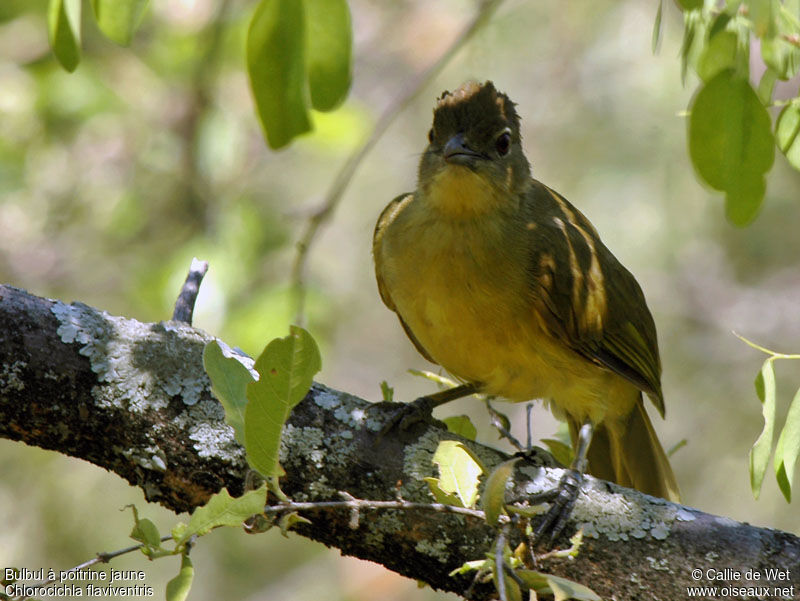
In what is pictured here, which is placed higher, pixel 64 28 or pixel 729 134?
pixel 64 28

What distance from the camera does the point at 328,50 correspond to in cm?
199

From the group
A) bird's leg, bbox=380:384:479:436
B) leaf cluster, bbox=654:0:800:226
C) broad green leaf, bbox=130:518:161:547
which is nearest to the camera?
broad green leaf, bbox=130:518:161:547

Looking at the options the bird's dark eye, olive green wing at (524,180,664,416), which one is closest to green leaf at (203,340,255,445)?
olive green wing at (524,180,664,416)

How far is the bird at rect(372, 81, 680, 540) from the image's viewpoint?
333 cm

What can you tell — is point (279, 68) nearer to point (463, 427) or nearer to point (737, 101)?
point (737, 101)

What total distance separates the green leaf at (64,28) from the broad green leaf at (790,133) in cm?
157

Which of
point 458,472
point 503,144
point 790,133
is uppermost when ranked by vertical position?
point 503,144

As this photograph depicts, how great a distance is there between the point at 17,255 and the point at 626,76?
441 cm

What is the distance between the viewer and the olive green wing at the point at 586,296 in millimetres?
3438

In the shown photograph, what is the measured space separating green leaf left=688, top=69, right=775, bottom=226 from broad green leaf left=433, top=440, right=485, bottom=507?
0.77 metres

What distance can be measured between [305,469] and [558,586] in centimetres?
94

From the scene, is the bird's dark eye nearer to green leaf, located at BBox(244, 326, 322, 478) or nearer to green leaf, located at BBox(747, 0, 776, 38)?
green leaf, located at BBox(747, 0, 776, 38)

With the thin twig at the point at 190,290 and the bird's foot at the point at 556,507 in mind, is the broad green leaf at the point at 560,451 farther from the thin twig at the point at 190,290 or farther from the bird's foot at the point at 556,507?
the thin twig at the point at 190,290

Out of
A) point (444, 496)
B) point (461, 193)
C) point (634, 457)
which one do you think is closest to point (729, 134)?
point (444, 496)
